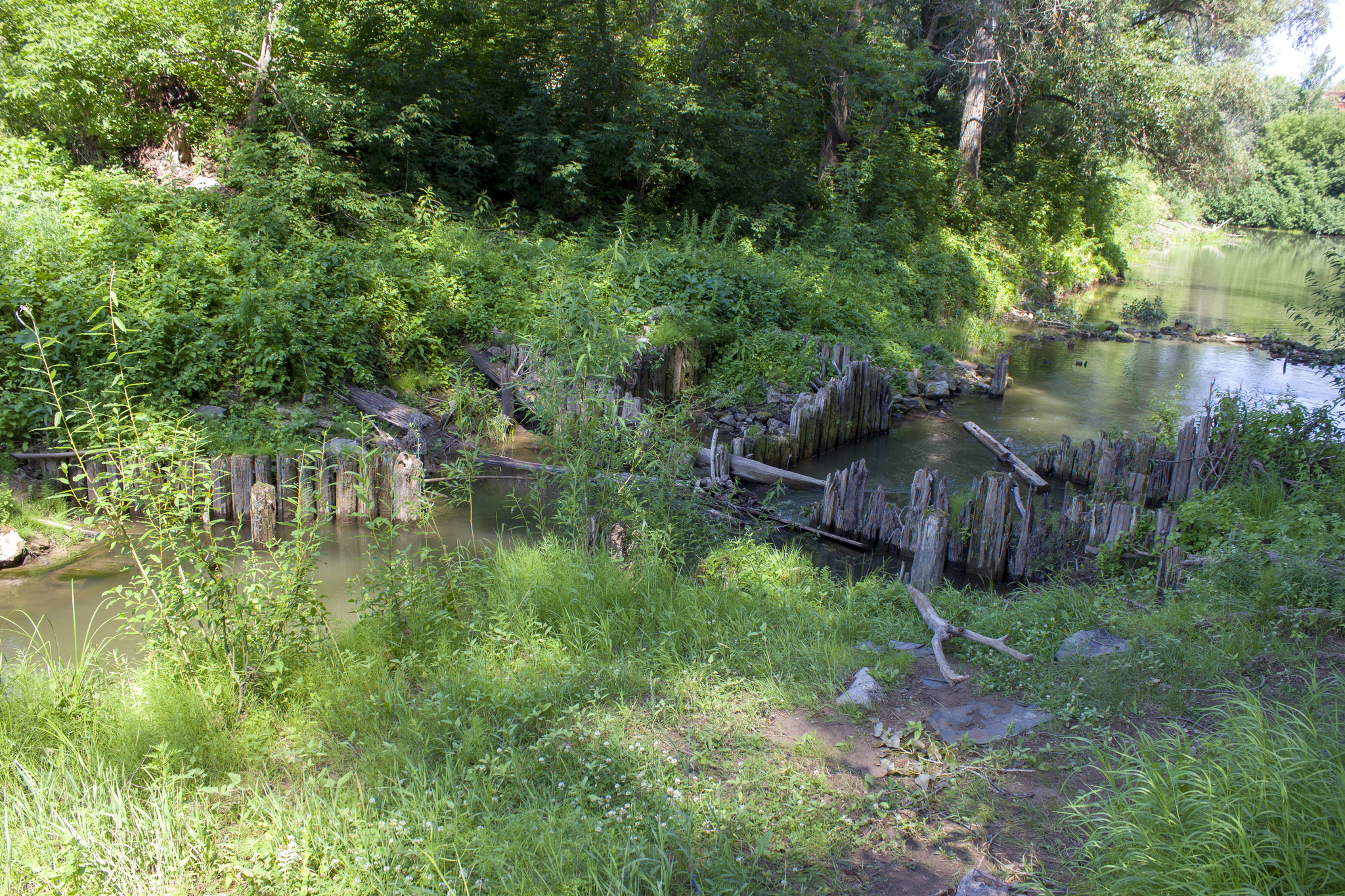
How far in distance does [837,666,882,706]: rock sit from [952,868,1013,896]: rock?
1237 millimetres

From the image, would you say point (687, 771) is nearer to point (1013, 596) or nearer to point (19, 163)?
point (1013, 596)

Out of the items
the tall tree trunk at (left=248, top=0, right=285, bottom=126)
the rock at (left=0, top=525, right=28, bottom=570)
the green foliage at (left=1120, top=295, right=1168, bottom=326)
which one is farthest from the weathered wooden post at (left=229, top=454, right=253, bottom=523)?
the green foliage at (left=1120, top=295, right=1168, bottom=326)

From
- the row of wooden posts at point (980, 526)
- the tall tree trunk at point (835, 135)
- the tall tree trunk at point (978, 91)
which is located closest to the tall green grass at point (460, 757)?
the row of wooden posts at point (980, 526)

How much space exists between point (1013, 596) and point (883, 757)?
291 centimetres

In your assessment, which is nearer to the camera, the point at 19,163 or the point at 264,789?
the point at 264,789

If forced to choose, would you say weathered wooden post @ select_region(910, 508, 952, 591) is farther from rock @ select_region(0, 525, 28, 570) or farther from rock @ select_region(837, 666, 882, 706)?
rock @ select_region(0, 525, 28, 570)

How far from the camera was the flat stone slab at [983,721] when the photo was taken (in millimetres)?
3836

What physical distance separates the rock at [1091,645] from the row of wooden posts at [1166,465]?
3.31 m

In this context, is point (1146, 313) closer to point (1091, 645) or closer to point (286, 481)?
point (1091, 645)

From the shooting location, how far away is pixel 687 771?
356 cm

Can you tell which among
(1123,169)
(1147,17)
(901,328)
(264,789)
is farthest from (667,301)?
(1123,169)

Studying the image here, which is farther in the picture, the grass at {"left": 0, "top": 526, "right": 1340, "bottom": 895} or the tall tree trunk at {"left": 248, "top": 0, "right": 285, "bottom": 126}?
the tall tree trunk at {"left": 248, "top": 0, "right": 285, "bottom": 126}

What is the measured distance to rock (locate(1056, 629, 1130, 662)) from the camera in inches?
175

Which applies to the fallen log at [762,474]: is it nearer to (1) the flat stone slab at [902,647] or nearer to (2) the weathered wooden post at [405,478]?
(2) the weathered wooden post at [405,478]
